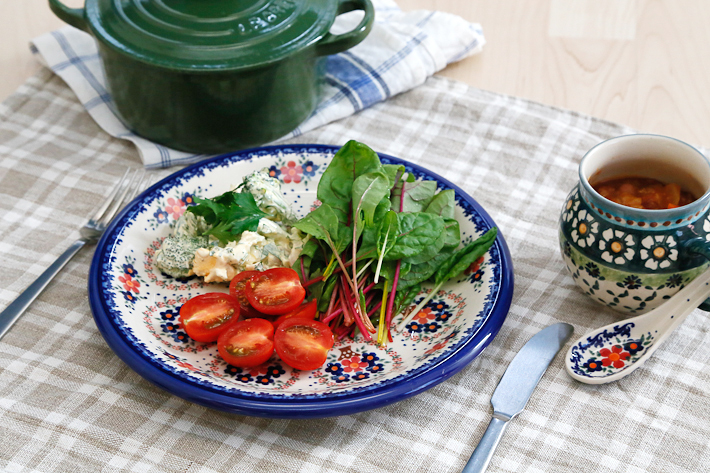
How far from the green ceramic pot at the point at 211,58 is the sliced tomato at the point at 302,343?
0.57 metres

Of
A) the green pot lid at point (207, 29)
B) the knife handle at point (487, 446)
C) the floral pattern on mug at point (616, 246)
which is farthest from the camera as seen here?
the green pot lid at point (207, 29)

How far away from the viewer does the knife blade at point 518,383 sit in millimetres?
916

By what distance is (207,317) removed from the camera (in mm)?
1021

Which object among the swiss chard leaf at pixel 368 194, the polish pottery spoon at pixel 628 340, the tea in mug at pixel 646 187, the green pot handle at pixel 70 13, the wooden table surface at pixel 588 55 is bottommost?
the polish pottery spoon at pixel 628 340

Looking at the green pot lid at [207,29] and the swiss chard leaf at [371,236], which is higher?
the green pot lid at [207,29]

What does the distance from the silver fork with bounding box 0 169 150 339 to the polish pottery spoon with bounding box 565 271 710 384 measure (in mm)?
884

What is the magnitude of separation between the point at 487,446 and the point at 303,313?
1.08 ft

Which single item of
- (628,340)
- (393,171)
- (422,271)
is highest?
(393,171)

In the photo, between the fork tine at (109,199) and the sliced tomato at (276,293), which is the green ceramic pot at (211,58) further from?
the sliced tomato at (276,293)

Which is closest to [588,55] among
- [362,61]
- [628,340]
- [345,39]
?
[362,61]

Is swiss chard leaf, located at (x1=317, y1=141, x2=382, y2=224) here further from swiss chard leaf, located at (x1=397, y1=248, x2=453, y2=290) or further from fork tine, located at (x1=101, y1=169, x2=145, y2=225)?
fork tine, located at (x1=101, y1=169, x2=145, y2=225)

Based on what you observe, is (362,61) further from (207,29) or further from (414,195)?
(414,195)

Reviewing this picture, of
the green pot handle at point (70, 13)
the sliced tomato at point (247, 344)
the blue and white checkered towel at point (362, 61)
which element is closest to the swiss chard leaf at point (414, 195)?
the sliced tomato at point (247, 344)

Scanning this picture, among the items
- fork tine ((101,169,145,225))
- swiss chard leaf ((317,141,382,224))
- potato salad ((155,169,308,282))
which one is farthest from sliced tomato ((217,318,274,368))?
fork tine ((101,169,145,225))
